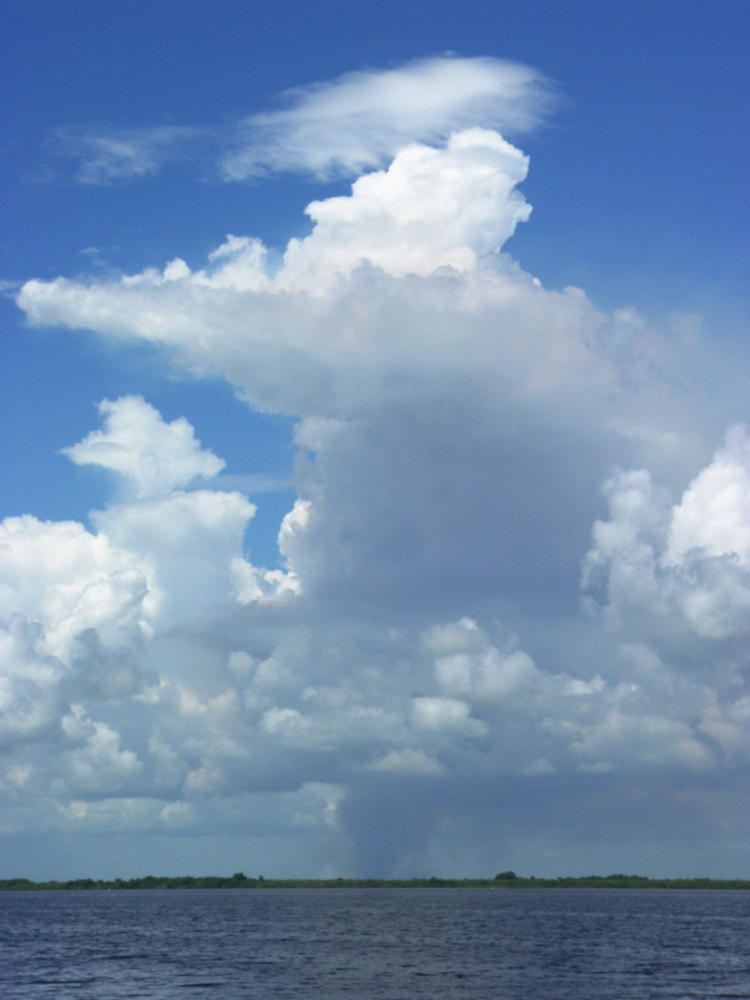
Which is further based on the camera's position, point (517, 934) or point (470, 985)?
point (517, 934)

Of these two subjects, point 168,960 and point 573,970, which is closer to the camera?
point 573,970

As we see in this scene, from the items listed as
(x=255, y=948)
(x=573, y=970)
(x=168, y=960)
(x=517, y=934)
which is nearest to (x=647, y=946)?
(x=517, y=934)

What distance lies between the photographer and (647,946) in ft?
437

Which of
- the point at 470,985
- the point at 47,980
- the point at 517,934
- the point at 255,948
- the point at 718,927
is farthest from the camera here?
the point at 718,927

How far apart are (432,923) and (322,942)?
5218 centimetres

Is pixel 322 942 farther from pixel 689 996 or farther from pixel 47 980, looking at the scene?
pixel 689 996

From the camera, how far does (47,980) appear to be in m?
96.6

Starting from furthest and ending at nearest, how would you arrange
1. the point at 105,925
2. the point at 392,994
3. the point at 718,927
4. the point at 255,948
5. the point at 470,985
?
the point at 105,925
the point at 718,927
the point at 255,948
the point at 470,985
the point at 392,994

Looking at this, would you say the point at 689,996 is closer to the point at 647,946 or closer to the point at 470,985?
the point at 470,985

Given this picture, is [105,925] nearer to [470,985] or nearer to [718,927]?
[718,927]

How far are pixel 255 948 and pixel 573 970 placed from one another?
1757 inches

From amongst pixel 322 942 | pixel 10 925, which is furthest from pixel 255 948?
pixel 10 925

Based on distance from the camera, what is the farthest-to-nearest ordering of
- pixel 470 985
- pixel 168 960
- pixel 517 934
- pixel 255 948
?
pixel 517 934 → pixel 255 948 → pixel 168 960 → pixel 470 985

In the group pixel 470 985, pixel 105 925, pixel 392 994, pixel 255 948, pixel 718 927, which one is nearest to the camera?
pixel 392 994
